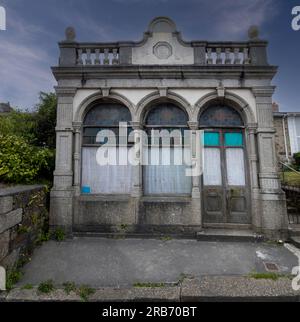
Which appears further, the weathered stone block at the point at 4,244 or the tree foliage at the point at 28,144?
the tree foliage at the point at 28,144

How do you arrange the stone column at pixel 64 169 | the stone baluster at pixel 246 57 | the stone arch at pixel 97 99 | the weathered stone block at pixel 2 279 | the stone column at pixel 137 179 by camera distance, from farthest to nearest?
the stone baluster at pixel 246 57
the stone arch at pixel 97 99
the stone column at pixel 137 179
the stone column at pixel 64 169
the weathered stone block at pixel 2 279

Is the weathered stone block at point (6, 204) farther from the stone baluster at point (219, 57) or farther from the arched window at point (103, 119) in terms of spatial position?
the stone baluster at point (219, 57)

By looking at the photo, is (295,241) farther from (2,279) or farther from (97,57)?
(97,57)

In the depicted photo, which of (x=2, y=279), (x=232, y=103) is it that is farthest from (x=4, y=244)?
(x=232, y=103)

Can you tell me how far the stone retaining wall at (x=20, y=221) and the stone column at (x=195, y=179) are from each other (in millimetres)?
3891

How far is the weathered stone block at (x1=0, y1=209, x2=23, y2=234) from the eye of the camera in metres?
3.30

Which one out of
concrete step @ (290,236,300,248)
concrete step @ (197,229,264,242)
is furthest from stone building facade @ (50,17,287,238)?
concrete step @ (290,236,300,248)

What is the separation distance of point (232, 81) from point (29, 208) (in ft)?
20.4

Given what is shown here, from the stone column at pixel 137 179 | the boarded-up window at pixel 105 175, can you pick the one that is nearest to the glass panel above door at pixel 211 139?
the stone column at pixel 137 179

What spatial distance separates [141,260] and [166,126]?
3.67m

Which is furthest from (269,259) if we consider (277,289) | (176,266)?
(176,266)

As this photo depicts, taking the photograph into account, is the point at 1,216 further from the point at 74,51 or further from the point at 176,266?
the point at 74,51

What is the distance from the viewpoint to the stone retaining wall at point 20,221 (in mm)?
3350
